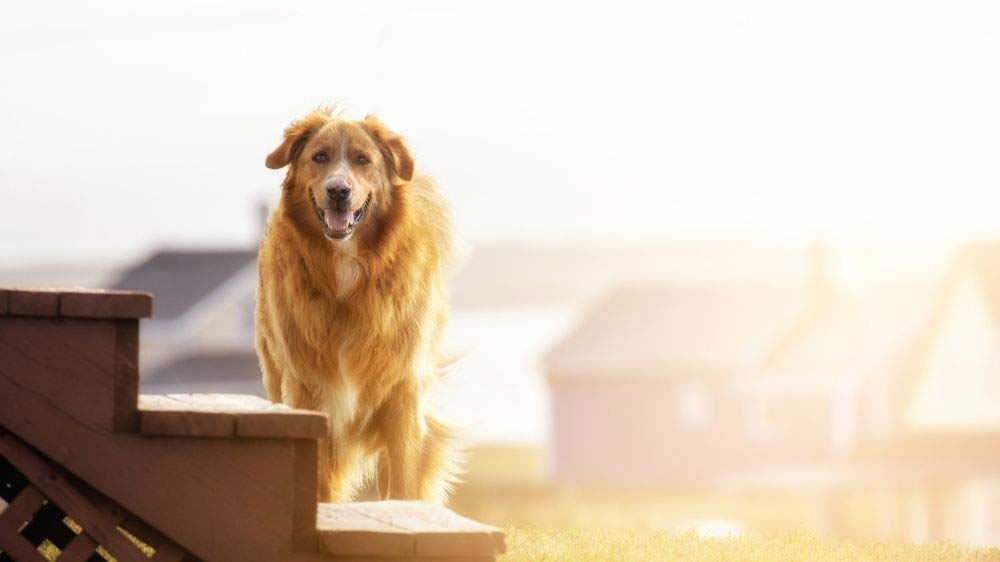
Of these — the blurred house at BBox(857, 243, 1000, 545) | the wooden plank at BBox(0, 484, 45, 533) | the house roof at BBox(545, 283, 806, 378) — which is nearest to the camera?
the wooden plank at BBox(0, 484, 45, 533)

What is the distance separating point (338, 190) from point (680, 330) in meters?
60.0

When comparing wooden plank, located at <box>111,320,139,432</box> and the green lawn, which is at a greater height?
wooden plank, located at <box>111,320,139,432</box>

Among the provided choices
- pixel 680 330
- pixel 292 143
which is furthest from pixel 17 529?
pixel 680 330

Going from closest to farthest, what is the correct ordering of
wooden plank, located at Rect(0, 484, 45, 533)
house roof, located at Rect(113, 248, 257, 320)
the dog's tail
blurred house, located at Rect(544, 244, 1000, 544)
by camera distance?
wooden plank, located at Rect(0, 484, 45, 533), the dog's tail, house roof, located at Rect(113, 248, 257, 320), blurred house, located at Rect(544, 244, 1000, 544)

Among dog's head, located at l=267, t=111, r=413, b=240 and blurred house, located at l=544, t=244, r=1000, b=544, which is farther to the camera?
blurred house, located at l=544, t=244, r=1000, b=544

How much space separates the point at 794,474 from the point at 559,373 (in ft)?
36.9

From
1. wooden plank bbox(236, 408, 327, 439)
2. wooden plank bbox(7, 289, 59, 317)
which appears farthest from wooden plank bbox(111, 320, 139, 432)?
wooden plank bbox(236, 408, 327, 439)

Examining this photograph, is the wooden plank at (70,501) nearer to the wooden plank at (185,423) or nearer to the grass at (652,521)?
the wooden plank at (185,423)

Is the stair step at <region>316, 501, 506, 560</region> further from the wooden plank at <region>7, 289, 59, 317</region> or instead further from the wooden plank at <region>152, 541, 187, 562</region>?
the wooden plank at <region>7, 289, 59, 317</region>

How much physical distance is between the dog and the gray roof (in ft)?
125

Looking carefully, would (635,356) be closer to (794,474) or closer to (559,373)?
(559,373)

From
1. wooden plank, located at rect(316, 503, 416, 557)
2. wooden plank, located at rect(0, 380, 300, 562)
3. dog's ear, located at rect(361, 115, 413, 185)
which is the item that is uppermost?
dog's ear, located at rect(361, 115, 413, 185)

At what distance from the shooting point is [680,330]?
66.9 metres

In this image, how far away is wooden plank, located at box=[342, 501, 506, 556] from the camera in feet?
17.0
